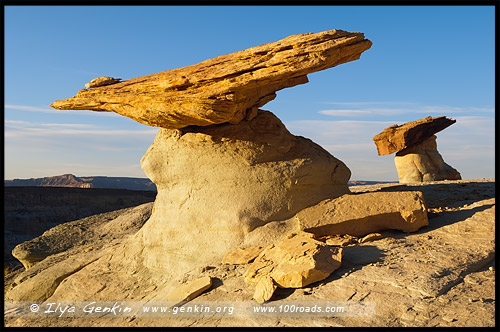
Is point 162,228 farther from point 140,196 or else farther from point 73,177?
point 73,177

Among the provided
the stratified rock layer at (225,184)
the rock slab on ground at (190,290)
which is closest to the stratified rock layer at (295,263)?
the rock slab on ground at (190,290)

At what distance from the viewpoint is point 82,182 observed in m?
64.0

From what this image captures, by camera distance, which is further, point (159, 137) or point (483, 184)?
point (483, 184)

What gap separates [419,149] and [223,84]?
10076 mm

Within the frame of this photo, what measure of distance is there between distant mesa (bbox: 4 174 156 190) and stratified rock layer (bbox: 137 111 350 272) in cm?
5157

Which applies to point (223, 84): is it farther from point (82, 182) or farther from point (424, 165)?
point (82, 182)

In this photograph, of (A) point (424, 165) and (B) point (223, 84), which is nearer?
(B) point (223, 84)

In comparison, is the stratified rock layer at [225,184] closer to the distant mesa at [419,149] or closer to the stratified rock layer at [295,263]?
the stratified rock layer at [295,263]

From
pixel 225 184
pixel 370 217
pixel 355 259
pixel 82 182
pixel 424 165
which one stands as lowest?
pixel 82 182

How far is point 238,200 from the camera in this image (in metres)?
6.14

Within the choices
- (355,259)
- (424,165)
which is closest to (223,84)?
(355,259)

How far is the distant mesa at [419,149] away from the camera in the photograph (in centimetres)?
1330

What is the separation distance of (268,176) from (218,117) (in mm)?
1184
